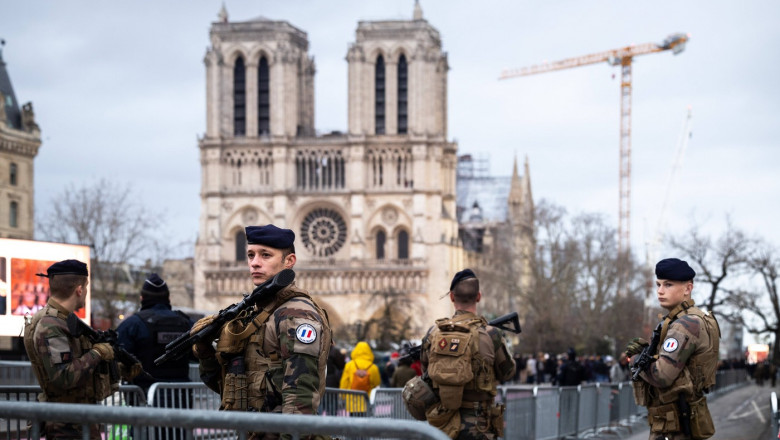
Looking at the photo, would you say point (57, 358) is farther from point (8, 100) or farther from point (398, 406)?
point (8, 100)

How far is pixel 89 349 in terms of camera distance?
765cm

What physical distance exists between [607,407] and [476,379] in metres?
12.4

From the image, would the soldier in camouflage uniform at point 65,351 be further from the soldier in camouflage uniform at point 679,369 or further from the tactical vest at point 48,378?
the soldier in camouflage uniform at point 679,369

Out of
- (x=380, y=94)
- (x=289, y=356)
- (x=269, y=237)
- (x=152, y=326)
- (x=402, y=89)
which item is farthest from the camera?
(x=380, y=94)

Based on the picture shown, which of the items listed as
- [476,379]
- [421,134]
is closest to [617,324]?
[421,134]

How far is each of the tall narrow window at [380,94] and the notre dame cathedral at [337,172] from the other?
9 centimetres

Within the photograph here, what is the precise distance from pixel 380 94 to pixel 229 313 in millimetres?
78525

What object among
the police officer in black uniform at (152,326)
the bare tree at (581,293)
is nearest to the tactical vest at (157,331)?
the police officer in black uniform at (152,326)

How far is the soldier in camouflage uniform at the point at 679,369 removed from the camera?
26.0ft

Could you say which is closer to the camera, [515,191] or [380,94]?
[380,94]

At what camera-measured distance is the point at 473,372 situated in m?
8.45

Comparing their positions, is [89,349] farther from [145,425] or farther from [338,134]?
[338,134]

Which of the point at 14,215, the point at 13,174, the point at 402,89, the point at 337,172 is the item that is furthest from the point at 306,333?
the point at 337,172

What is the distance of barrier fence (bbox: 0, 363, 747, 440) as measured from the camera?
5760 millimetres
